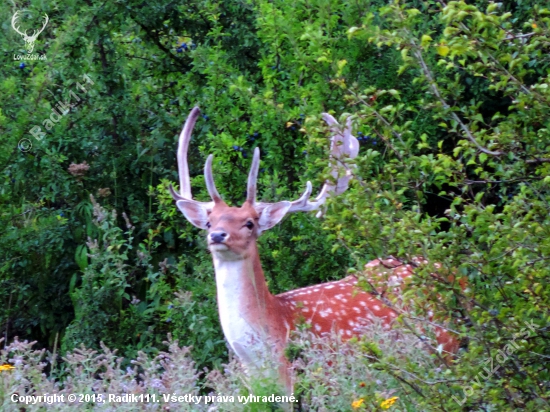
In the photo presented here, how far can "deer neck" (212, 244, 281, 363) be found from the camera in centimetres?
571

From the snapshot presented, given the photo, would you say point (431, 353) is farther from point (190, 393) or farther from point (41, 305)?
point (41, 305)

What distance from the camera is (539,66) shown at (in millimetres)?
7148

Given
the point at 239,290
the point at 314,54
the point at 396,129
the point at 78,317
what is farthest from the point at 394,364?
the point at 78,317

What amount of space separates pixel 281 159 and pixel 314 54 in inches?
35.8

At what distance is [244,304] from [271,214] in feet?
2.07

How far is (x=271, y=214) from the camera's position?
240 inches

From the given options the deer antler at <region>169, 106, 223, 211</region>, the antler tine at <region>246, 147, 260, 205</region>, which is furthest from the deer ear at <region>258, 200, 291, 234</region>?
the deer antler at <region>169, 106, 223, 211</region>

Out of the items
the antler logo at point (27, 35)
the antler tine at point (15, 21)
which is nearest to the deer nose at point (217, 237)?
the antler logo at point (27, 35)

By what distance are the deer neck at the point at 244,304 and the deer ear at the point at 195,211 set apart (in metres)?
0.37

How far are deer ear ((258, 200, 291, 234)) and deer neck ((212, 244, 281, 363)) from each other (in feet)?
0.61

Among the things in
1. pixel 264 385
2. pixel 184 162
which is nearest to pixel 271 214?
pixel 184 162

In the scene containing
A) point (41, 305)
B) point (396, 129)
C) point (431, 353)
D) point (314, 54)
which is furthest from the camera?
point (41, 305)

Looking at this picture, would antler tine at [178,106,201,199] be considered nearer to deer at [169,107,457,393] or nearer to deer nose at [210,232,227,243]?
deer at [169,107,457,393]

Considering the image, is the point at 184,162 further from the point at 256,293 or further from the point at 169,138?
the point at 169,138
